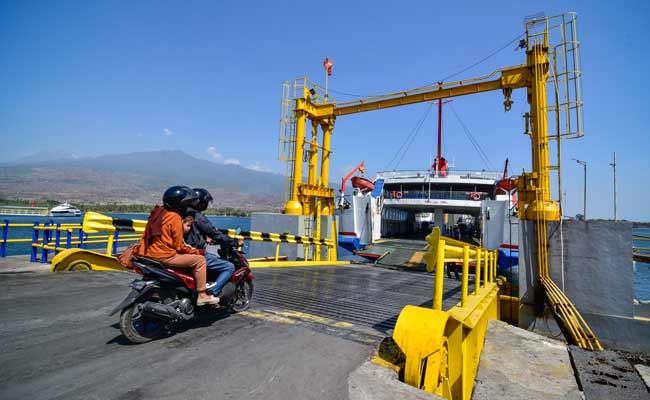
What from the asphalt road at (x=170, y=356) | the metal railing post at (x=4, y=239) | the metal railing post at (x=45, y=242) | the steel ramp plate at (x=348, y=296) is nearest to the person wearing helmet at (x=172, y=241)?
the asphalt road at (x=170, y=356)

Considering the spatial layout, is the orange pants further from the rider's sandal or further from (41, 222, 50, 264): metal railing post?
(41, 222, 50, 264): metal railing post

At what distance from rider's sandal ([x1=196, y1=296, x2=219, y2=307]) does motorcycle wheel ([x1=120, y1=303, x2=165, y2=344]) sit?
1.17 feet

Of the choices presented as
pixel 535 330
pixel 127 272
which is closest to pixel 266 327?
pixel 127 272

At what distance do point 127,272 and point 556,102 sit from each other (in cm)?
1165

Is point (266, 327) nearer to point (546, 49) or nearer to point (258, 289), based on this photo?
point (258, 289)

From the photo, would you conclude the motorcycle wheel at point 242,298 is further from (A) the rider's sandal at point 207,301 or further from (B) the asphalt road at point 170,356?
(A) the rider's sandal at point 207,301

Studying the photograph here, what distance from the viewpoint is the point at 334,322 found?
3785 millimetres

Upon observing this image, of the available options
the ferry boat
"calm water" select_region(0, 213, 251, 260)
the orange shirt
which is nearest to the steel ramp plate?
"calm water" select_region(0, 213, 251, 260)

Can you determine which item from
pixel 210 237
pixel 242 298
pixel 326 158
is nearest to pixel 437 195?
pixel 326 158

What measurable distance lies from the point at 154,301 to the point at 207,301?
48 cm

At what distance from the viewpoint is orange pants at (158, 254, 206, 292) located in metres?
3.01

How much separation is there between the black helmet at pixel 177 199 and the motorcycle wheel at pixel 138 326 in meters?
0.94

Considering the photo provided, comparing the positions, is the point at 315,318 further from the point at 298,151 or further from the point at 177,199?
the point at 298,151

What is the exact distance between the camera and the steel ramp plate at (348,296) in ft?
13.9
